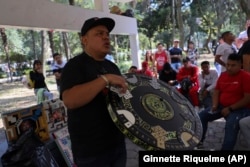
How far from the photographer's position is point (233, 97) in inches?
150

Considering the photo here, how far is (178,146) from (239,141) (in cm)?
301

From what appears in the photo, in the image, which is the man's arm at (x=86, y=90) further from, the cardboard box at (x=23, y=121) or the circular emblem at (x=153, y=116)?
the cardboard box at (x=23, y=121)

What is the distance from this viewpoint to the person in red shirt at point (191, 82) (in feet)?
19.2

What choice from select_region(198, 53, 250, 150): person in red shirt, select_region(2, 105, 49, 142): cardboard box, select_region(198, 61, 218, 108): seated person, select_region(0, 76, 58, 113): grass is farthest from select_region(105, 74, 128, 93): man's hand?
select_region(0, 76, 58, 113): grass

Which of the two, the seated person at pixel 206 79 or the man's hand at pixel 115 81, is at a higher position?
the man's hand at pixel 115 81

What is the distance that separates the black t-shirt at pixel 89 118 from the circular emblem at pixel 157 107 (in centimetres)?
25

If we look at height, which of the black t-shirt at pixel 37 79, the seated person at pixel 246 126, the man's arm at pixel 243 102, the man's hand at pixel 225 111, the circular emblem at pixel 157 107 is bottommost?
the seated person at pixel 246 126

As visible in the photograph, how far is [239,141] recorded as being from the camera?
14.3 feet

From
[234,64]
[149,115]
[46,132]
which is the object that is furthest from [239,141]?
[149,115]

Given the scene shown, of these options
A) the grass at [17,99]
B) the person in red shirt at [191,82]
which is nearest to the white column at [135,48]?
the grass at [17,99]

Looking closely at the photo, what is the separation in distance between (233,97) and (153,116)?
89.9 inches

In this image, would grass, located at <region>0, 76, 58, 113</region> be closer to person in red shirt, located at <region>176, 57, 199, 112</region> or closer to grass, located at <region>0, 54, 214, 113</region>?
grass, located at <region>0, 54, 214, 113</region>

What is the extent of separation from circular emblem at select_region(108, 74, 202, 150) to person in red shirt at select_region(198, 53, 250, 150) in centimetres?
165

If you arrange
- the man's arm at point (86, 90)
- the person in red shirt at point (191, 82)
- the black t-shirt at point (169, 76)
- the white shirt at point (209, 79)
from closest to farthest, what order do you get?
the man's arm at point (86, 90) → the white shirt at point (209, 79) → the person in red shirt at point (191, 82) → the black t-shirt at point (169, 76)
